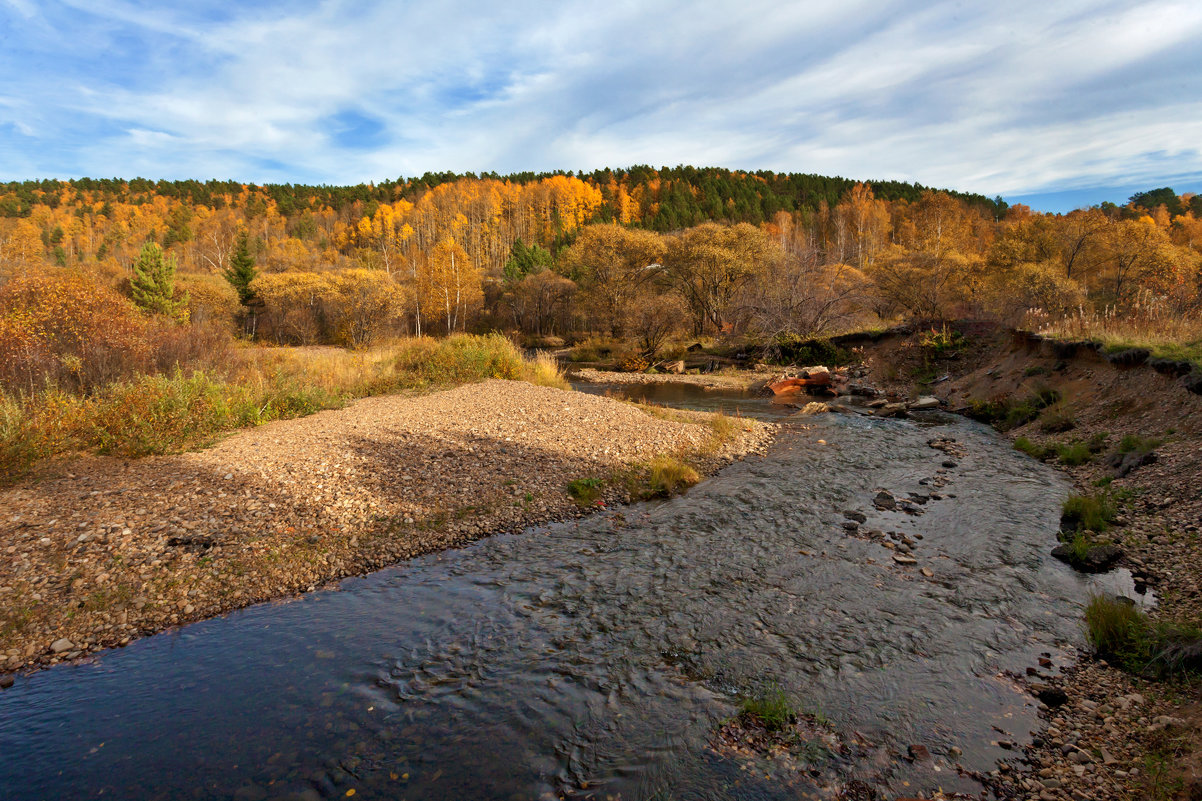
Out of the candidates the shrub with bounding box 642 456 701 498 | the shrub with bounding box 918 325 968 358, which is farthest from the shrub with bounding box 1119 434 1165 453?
the shrub with bounding box 918 325 968 358

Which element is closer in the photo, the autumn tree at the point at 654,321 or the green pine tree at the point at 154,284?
the green pine tree at the point at 154,284

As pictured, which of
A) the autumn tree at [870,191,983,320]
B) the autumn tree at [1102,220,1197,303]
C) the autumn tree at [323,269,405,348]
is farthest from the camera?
the autumn tree at [323,269,405,348]

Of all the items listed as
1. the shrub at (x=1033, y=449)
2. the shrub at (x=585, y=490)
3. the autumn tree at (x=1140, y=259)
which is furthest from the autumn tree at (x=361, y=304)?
the autumn tree at (x=1140, y=259)

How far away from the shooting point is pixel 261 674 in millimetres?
5250

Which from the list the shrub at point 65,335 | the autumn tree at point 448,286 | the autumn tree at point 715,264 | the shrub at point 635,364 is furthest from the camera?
the autumn tree at point 448,286

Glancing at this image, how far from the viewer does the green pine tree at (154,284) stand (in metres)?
34.2

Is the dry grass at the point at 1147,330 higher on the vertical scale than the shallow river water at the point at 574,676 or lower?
higher

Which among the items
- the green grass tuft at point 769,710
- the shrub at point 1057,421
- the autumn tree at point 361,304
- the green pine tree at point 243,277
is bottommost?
the green grass tuft at point 769,710

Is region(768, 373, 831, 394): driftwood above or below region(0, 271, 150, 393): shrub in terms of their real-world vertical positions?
below

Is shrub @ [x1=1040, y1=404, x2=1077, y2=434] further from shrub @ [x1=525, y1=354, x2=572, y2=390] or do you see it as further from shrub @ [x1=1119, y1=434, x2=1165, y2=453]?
shrub @ [x1=525, y1=354, x2=572, y2=390]

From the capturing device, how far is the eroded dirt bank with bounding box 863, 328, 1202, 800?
380 centimetres

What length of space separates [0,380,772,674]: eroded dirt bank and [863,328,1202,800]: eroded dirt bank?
6.82 m

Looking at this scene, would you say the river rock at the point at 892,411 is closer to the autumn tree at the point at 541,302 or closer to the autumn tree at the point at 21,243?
the autumn tree at the point at 541,302

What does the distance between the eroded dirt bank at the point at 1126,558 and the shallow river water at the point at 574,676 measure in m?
0.36
